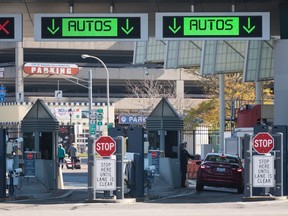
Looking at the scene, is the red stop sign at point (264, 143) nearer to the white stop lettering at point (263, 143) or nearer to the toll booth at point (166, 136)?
the white stop lettering at point (263, 143)

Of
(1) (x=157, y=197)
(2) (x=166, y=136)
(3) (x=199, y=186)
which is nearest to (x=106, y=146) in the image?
(1) (x=157, y=197)

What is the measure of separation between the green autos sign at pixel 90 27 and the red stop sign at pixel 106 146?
2.72 m

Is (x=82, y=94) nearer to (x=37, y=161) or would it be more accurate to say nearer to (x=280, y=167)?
(x=37, y=161)

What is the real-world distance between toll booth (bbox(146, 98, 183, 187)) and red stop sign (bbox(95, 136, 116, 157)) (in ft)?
27.6

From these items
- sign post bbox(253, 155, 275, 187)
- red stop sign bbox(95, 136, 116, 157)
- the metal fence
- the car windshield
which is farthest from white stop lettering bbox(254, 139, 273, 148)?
the metal fence

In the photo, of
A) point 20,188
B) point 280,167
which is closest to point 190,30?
point 280,167

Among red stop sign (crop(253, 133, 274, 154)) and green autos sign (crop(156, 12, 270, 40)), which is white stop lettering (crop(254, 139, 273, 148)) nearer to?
red stop sign (crop(253, 133, 274, 154))

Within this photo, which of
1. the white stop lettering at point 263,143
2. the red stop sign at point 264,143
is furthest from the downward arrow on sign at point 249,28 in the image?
the white stop lettering at point 263,143

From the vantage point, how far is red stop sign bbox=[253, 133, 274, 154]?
2536 cm

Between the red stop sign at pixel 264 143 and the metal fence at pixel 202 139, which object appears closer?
the red stop sign at pixel 264 143

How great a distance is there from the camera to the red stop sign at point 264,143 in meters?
25.4

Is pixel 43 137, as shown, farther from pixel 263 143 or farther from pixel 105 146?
pixel 263 143

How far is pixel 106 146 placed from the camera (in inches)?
984

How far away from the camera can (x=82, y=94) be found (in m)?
103
